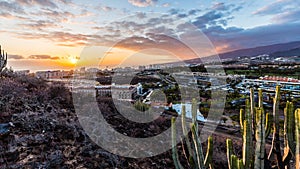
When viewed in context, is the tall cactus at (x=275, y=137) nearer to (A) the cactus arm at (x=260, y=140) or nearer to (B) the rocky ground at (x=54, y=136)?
(A) the cactus arm at (x=260, y=140)

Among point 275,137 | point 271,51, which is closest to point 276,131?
point 275,137

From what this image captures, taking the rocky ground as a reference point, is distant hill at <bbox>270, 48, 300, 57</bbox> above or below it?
above

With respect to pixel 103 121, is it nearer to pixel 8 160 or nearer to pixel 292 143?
pixel 8 160

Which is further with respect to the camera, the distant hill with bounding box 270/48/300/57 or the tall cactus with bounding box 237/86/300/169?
the distant hill with bounding box 270/48/300/57

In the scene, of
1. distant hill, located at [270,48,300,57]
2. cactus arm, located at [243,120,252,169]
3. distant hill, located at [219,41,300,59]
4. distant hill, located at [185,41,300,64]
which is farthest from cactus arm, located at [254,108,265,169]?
distant hill, located at [270,48,300,57]

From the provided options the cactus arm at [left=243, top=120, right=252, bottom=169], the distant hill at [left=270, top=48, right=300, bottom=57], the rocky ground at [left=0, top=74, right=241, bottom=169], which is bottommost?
the rocky ground at [left=0, top=74, right=241, bottom=169]

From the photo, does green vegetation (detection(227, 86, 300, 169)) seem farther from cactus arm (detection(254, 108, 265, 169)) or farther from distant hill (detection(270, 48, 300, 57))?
distant hill (detection(270, 48, 300, 57))

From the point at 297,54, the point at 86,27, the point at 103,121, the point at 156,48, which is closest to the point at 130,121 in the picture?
the point at 103,121
